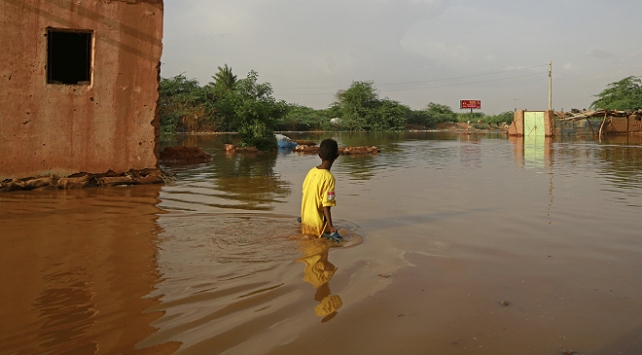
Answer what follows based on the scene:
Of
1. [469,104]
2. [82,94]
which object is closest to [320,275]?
[82,94]

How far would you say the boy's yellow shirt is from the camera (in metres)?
5.15

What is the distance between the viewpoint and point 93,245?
509 cm

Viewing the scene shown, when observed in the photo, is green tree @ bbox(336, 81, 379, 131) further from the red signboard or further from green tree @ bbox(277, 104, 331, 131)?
the red signboard

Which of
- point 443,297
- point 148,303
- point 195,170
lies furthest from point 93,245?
point 195,170

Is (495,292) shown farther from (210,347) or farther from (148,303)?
(148,303)

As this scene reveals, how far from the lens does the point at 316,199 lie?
524 cm

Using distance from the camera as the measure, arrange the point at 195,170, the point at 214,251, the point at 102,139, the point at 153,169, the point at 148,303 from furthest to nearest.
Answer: the point at 195,170 → the point at 153,169 → the point at 102,139 → the point at 214,251 → the point at 148,303

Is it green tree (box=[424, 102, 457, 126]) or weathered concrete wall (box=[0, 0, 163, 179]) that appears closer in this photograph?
weathered concrete wall (box=[0, 0, 163, 179])

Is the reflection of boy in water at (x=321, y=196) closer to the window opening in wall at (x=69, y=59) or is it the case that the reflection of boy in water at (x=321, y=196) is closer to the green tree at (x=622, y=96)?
the window opening in wall at (x=69, y=59)

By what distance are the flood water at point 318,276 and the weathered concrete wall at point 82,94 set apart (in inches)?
38.7

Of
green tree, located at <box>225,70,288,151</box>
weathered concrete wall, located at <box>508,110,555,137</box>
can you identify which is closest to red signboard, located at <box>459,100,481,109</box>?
weathered concrete wall, located at <box>508,110,555,137</box>

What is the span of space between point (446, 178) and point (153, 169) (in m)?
6.25

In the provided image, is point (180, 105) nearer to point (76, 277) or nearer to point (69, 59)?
point (69, 59)

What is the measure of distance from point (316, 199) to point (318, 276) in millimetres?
1245
